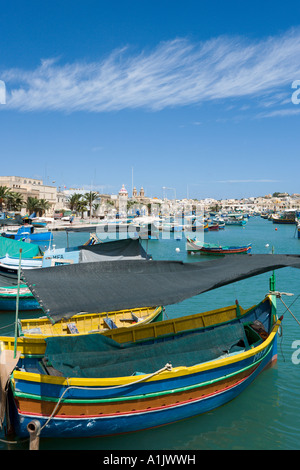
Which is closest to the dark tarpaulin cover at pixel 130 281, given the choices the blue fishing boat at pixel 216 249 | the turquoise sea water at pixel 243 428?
the turquoise sea water at pixel 243 428

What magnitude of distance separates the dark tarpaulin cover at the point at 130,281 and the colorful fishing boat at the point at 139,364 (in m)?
0.03

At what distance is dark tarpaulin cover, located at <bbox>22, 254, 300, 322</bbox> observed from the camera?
873 centimetres

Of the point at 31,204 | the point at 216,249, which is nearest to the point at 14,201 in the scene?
the point at 31,204

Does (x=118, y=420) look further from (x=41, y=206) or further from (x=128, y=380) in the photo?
(x=41, y=206)

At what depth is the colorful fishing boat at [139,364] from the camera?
25.9ft

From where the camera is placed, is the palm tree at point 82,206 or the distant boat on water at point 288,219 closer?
the palm tree at point 82,206

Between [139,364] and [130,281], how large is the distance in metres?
2.14

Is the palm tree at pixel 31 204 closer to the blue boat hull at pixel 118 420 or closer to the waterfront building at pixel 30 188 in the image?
the waterfront building at pixel 30 188

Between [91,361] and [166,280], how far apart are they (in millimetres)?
2842

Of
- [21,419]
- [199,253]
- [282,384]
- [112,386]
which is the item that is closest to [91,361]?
[112,386]

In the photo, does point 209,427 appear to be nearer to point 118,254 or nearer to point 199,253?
point 118,254

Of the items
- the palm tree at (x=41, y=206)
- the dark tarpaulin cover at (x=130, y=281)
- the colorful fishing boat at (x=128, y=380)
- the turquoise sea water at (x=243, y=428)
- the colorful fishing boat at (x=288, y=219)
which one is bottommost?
the turquoise sea water at (x=243, y=428)

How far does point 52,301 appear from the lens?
340 inches

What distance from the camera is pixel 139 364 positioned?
9508 mm
